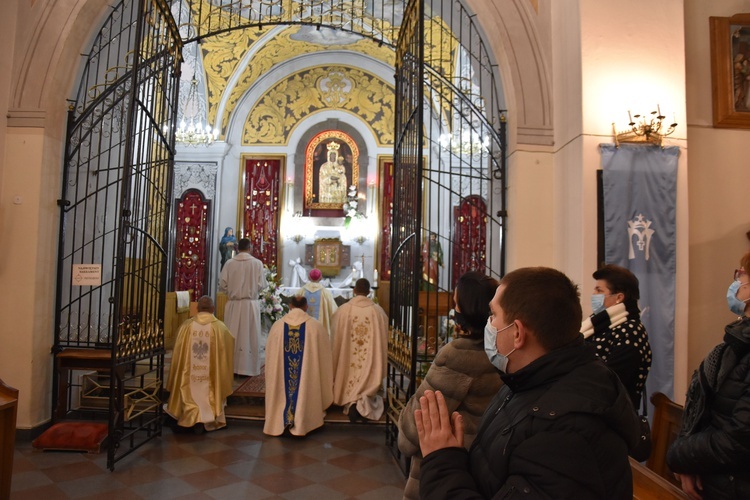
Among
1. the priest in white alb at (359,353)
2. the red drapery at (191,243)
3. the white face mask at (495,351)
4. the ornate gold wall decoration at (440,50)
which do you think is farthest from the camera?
the red drapery at (191,243)

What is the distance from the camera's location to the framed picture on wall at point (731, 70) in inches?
198

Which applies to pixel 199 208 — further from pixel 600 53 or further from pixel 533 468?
pixel 533 468

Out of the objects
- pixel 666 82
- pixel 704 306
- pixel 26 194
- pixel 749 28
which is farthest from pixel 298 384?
pixel 749 28

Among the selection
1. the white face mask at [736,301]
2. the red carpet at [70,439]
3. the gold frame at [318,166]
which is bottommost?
the red carpet at [70,439]

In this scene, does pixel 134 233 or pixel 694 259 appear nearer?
pixel 694 259

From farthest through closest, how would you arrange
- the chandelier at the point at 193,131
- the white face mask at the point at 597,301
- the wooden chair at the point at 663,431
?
the chandelier at the point at 193,131
the white face mask at the point at 597,301
the wooden chair at the point at 663,431

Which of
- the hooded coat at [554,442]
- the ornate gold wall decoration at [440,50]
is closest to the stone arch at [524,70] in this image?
the ornate gold wall decoration at [440,50]

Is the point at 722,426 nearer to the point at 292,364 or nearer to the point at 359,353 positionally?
the point at 292,364

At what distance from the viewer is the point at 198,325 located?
241 inches

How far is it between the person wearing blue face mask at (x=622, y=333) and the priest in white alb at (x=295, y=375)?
11.8ft

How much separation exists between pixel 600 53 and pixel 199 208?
9870 millimetres

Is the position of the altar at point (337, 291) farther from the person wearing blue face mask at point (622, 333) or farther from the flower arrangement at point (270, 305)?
the person wearing blue face mask at point (622, 333)

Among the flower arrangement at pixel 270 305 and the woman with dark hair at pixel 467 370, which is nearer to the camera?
the woman with dark hair at pixel 467 370

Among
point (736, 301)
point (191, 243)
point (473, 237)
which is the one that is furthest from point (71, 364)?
point (191, 243)
